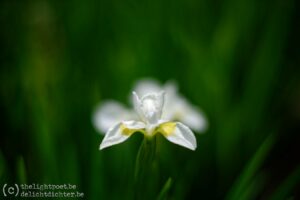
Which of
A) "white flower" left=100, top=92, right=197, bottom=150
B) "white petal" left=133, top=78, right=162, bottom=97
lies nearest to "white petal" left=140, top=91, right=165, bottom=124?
"white flower" left=100, top=92, right=197, bottom=150

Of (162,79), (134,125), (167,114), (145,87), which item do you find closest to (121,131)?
(134,125)

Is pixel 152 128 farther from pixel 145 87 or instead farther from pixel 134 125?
pixel 145 87

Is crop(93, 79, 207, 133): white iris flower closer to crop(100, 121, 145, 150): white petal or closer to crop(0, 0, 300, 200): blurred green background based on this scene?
crop(0, 0, 300, 200): blurred green background

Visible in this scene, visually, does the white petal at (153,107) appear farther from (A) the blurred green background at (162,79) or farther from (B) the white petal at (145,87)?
(B) the white petal at (145,87)

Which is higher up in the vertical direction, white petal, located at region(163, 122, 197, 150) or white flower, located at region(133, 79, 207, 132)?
white petal, located at region(163, 122, 197, 150)

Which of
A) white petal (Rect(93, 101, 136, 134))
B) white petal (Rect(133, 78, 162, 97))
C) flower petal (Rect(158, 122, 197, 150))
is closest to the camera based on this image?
flower petal (Rect(158, 122, 197, 150))

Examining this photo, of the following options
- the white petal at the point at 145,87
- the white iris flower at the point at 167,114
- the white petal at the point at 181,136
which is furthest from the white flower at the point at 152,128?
the white petal at the point at 145,87

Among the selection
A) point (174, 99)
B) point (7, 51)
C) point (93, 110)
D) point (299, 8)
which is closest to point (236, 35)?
point (299, 8)
